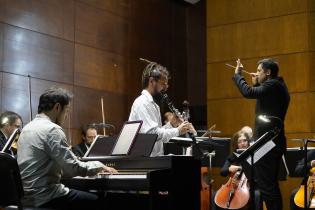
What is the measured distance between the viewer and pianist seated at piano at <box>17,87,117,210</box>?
3381 mm

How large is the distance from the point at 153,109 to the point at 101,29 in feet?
11.9

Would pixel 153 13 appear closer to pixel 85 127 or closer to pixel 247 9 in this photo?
pixel 247 9

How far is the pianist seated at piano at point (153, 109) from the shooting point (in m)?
4.13

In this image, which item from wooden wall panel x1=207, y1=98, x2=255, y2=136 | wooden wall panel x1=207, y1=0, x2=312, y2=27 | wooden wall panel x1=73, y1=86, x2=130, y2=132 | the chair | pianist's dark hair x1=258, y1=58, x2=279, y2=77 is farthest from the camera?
wooden wall panel x1=207, y1=98, x2=255, y2=136

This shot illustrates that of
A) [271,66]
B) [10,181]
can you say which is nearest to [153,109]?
[271,66]

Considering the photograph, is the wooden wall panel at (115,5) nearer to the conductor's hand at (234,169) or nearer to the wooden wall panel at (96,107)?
the wooden wall panel at (96,107)

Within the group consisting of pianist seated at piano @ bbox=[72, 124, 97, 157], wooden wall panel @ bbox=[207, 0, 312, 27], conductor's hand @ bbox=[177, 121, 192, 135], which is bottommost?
pianist seated at piano @ bbox=[72, 124, 97, 157]

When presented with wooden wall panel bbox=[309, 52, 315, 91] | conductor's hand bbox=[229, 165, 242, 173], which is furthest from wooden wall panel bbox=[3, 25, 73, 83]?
wooden wall panel bbox=[309, 52, 315, 91]

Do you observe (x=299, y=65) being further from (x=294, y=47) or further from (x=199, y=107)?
(x=199, y=107)

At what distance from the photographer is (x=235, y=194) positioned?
5.50 meters

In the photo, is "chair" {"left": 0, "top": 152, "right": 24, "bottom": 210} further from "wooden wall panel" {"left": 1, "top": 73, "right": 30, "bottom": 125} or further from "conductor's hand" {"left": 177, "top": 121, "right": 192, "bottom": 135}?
"wooden wall panel" {"left": 1, "top": 73, "right": 30, "bottom": 125}

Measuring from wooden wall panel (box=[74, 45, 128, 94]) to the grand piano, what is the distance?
3482mm

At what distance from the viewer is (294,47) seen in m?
7.14

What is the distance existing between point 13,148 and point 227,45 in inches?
149
